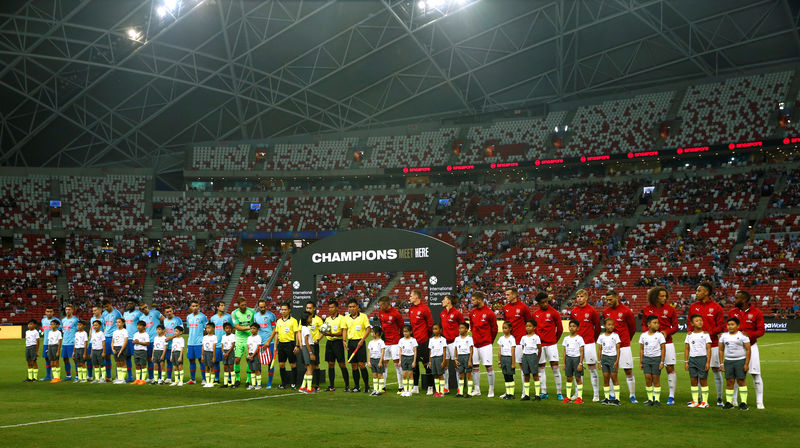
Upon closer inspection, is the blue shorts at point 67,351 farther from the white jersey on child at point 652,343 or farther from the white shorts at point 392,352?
the white jersey on child at point 652,343

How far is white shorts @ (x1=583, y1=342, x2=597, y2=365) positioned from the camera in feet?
52.7

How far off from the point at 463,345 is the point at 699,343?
4.94 metres

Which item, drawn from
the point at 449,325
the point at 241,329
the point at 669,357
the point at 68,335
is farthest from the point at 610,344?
the point at 68,335

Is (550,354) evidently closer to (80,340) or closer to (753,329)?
(753,329)

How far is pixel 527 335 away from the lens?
16.7 meters

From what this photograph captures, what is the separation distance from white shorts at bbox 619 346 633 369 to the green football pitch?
0.79 metres

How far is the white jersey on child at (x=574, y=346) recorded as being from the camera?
53.2ft

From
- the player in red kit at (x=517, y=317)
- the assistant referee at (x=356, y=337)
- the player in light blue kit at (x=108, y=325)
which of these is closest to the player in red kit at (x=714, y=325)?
the player in red kit at (x=517, y=317)

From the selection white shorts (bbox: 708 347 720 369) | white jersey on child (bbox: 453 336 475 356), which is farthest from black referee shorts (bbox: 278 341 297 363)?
white shorts (bbox: 708 347 720 369)

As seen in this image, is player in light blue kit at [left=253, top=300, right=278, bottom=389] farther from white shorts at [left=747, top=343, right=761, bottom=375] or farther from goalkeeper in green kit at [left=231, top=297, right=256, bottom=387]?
white shorts at [left=747, top=343, right=761, bottom=375]

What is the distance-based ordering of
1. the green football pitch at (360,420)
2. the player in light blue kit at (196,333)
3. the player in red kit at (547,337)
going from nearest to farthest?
the green football pitch at (360,420) → the player in red kit at (547,337) → the player in light blue kit at (196,333)

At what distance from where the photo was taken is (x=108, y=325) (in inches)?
885

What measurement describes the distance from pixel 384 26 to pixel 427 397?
1537 inches

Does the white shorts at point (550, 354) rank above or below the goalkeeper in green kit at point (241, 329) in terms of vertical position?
below
